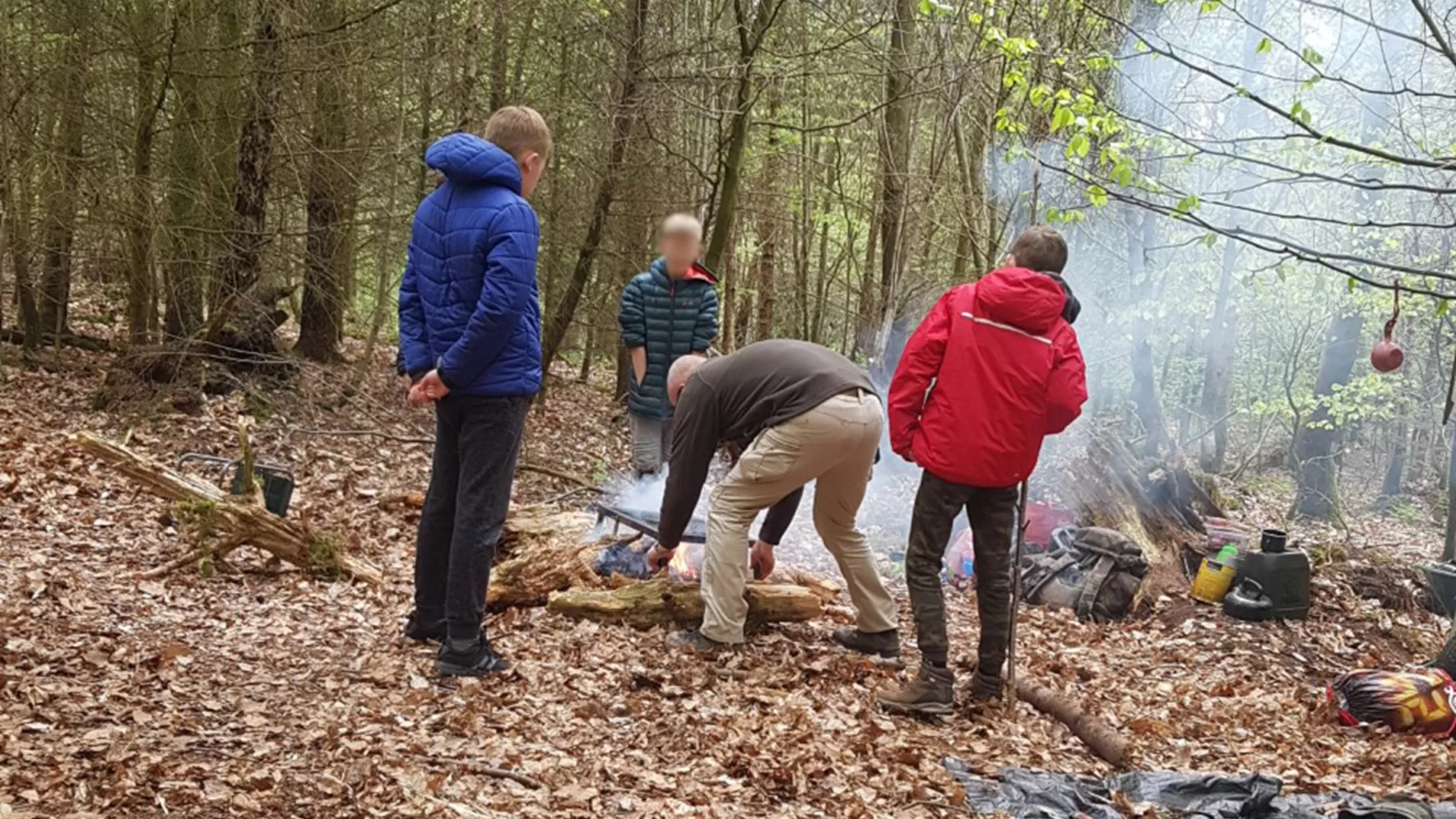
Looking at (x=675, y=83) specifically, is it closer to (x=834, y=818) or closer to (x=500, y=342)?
(x=500, y=342)

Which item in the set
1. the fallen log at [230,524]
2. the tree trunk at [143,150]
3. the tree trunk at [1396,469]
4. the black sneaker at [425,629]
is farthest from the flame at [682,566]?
the tree trunk at [1396,469]

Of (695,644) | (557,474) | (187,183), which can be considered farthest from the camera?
(187,183)

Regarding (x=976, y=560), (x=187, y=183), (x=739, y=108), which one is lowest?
(x=976, y=560)

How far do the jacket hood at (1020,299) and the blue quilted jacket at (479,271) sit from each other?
5.97 ft

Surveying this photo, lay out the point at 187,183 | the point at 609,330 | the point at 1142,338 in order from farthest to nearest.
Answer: the point at 1142,338 < the point at 609,330 < the point at 187,183

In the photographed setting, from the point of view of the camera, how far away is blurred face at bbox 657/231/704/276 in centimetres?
695

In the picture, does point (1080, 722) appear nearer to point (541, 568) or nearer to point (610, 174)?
point (541, 568)

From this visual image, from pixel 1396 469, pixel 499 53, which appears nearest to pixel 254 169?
pixel 499 53

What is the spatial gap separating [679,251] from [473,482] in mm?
3197

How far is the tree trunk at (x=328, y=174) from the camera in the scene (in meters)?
8.97

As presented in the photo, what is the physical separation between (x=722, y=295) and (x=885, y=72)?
5.77m

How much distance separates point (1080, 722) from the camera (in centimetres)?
437

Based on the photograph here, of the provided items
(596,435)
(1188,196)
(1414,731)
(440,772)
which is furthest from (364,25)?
(1414,731)

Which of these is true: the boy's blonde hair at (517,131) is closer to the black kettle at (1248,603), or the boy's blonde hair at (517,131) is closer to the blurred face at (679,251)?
the blurred face at (679,251)
